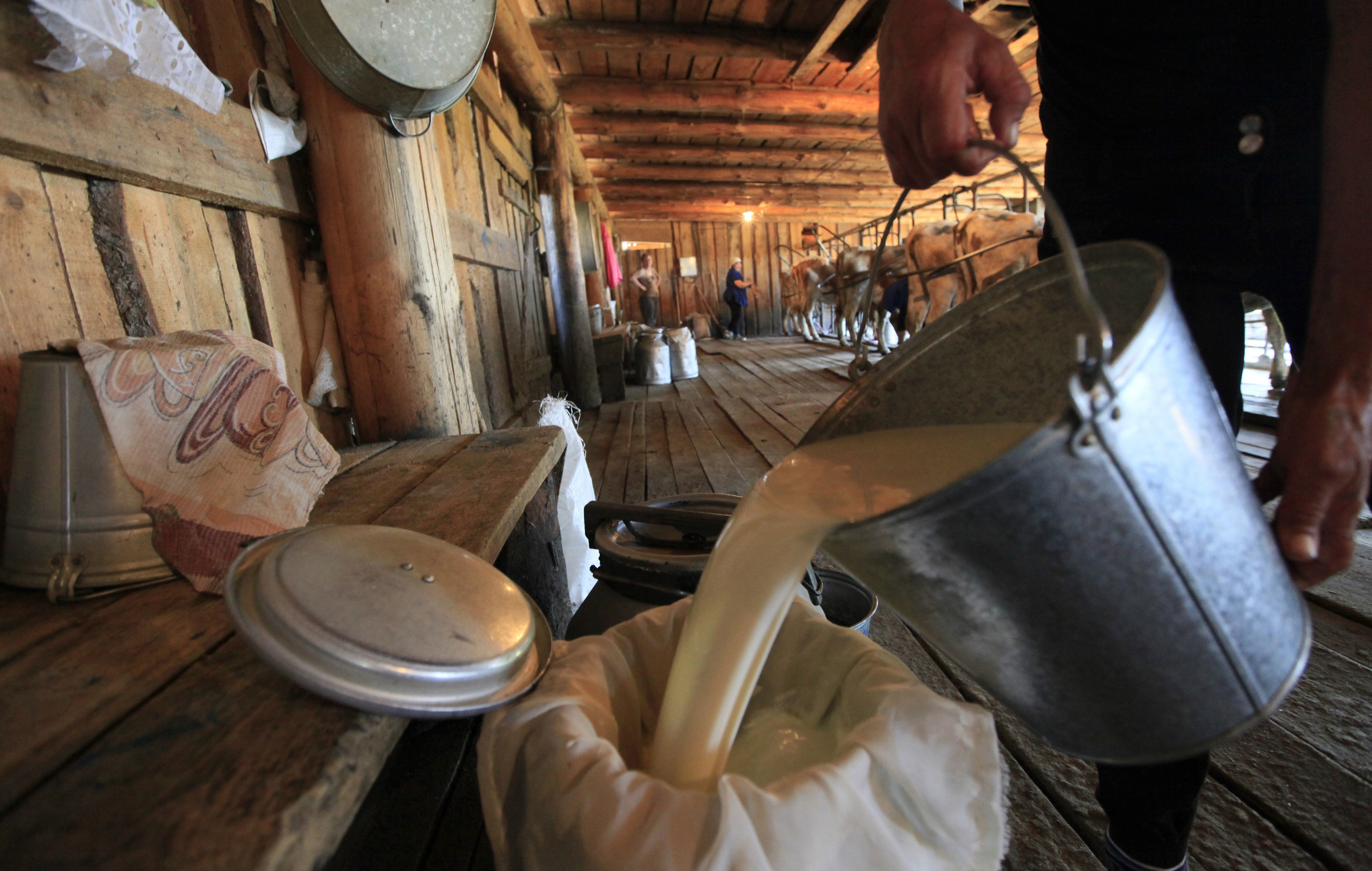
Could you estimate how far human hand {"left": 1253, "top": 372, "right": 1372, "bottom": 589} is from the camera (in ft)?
2.19

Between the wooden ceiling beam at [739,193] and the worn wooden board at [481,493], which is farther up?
the wooden ceiling beam at [739,193]

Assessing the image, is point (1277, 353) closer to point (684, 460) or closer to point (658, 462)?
point (684, 460)

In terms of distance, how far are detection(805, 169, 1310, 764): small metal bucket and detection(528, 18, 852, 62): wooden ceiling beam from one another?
5.44 meters

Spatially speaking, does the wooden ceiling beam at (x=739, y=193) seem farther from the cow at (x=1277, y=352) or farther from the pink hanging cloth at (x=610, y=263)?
the cow at (x=1277, y=352)

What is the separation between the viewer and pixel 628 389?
714cm

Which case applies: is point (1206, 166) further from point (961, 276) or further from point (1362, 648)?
point (961, 276)

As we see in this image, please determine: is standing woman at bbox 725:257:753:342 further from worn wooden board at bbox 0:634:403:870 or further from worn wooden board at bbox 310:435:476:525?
worn wooden board at bbox 0:634:403:870

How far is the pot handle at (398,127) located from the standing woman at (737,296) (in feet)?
39.0

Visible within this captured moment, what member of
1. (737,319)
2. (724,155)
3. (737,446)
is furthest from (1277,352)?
(737,319)

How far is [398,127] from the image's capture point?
6.13 ft

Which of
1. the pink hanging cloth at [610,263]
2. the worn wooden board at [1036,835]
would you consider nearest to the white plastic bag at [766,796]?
the worn wooden board at [1036,835]

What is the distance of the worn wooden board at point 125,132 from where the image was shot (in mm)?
1063

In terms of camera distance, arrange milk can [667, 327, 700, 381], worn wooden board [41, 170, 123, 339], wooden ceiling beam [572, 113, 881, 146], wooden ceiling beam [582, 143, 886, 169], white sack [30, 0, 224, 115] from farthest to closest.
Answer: wooden ceiling beam [582, 143, 886, 169] < milk can [667, 327, 700, 381] < wooden ceiling beam [572, 113, 881, 146] < worn wooden board [41, 170, 123, 339] < white sack [30, 0, 224, 115]

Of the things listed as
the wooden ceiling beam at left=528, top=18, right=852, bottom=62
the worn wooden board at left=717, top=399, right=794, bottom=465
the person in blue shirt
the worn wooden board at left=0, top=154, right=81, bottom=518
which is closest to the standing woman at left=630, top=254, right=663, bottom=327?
the person in blue shirt
